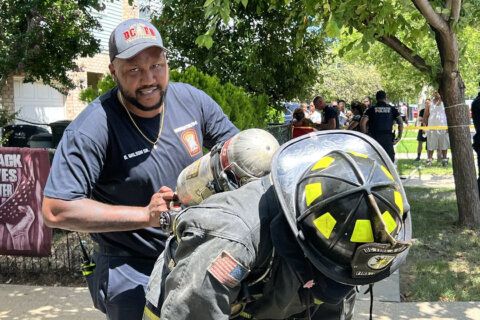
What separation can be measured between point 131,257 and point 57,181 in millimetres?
515

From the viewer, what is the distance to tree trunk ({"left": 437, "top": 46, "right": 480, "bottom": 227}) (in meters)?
7.50

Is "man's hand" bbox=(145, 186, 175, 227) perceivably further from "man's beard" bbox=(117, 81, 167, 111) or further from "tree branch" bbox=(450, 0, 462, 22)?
"tree branch" bbox=(450, 0, 462, 22)

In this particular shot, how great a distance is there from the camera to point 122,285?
95.3 inches

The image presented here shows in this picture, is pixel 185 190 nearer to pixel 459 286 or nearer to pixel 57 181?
pixel 57 181

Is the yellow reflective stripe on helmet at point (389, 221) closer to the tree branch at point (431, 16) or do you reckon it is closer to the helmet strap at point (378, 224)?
the helmet strap at point (378, 224)

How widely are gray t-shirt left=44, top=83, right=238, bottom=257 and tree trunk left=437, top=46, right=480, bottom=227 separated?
570 centimetres

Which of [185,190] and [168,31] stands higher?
[168,31]

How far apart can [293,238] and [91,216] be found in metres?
0.96

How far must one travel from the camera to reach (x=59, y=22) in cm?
1057

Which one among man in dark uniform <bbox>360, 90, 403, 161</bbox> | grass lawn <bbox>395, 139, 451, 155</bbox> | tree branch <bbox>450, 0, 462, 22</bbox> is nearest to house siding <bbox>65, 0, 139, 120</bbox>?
grass lawn <bbox>395, 139, 451, 155</bbox>

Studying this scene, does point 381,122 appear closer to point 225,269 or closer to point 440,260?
point 440,260

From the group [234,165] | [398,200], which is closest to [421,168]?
[234,165]

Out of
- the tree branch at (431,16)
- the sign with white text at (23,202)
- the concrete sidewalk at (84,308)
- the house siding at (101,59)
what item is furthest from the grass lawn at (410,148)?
the sign with white text at (23,202)

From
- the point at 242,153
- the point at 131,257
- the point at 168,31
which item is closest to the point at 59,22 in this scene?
the point at 168,31
